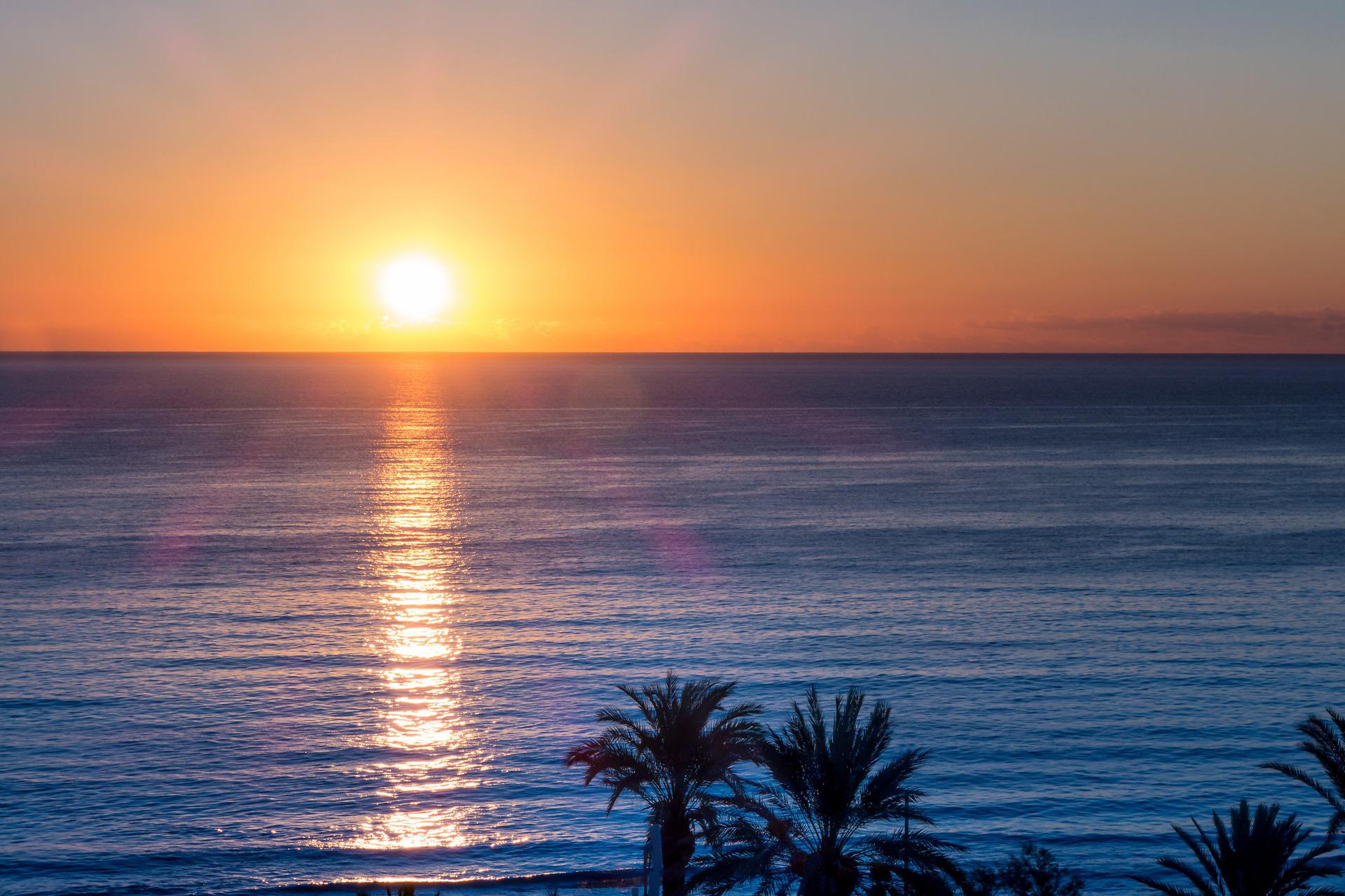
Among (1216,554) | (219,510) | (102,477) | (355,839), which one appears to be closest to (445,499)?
(219,510)

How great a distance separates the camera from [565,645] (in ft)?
163

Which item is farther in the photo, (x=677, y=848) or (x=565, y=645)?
(x=565, y=645)

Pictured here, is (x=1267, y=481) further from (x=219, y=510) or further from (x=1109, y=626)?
(x=219, y=510)

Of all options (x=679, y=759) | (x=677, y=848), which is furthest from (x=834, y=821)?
(x=677, y=848)

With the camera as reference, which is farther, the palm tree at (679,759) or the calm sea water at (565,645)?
the calm sea water at (565,645)

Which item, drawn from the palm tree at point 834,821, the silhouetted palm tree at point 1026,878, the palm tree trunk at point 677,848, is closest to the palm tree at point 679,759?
the palm tree trunk at point 677,848

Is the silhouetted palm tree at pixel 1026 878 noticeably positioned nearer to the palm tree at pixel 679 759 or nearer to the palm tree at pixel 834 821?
the palm tree at pixel 834 821

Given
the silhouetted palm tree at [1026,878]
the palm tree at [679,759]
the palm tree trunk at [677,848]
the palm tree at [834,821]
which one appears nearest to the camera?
the palm tree at [834,821]

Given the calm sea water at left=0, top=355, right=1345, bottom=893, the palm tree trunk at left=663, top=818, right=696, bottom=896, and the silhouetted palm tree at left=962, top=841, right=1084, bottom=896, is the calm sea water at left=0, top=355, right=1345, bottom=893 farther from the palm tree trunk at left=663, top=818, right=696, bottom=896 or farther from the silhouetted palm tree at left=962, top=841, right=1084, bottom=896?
the palm tree trunk at left=663, top=818, right=696, bottom=896

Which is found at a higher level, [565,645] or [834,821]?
[565,645]

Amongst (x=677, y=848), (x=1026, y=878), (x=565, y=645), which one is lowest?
(x=677, y=848)

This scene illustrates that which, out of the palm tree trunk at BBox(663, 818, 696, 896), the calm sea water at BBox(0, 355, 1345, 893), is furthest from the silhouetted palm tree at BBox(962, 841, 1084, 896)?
the palm tree trunk at BBox(663, 818, 696, 896)

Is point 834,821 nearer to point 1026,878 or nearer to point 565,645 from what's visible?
point 1026,878

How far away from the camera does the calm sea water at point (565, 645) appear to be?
3200cm
